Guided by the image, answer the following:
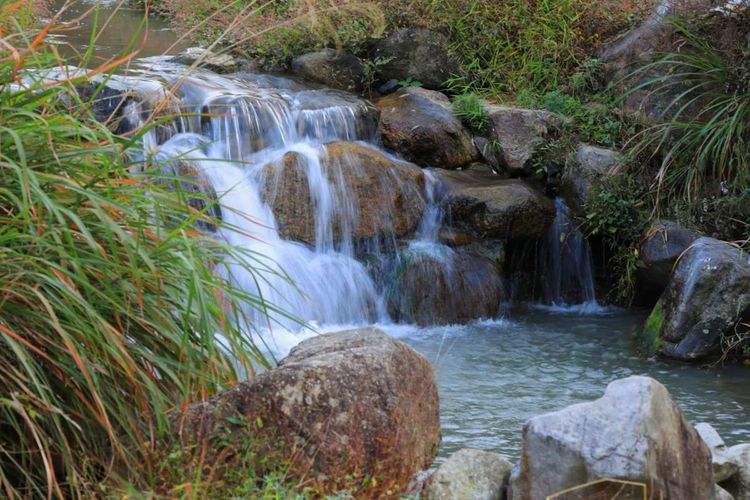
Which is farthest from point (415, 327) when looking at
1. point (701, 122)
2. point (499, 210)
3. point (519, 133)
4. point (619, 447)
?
point (619, 447)

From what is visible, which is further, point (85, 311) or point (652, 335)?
point (652, 335)

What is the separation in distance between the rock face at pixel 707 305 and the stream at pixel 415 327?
0.19 m

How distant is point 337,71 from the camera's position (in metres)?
11.2

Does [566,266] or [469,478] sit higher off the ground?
[566,266]

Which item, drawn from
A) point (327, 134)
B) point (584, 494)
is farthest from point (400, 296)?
point (584, 494)

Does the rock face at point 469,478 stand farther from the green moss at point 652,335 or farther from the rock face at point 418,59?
the rock face at point 418,59

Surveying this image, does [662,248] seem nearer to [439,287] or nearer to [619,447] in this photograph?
[439,287]

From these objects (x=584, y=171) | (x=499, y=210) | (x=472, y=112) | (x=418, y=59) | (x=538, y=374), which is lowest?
(x=538, y=374)

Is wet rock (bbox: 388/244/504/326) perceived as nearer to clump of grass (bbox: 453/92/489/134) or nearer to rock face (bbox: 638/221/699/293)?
rock face (bbox: 638/221/699/293)

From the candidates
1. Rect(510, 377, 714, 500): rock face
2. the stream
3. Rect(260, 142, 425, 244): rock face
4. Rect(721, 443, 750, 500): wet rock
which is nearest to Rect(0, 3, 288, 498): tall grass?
Rect(510, 377, 714, 500): rock face

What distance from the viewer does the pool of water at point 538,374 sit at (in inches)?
253

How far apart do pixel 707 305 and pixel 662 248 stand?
3.46 feet

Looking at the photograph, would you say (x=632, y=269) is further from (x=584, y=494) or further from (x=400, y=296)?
(x=584, y=494)

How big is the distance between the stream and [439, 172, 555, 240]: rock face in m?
0.32
